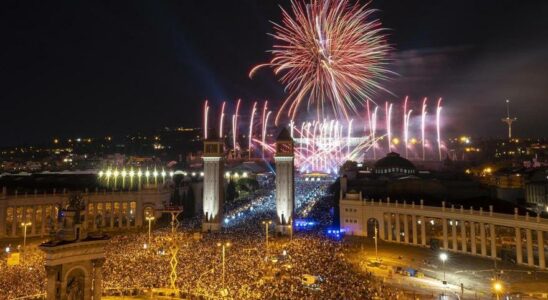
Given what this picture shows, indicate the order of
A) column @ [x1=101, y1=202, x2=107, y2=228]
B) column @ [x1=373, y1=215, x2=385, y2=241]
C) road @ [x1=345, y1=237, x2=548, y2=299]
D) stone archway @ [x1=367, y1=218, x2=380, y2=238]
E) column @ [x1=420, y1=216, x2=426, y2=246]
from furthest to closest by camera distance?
column @ [x1=101, y1=202, x2=107, y2=228] → stone archway @ [x1=367, y1=218, x2=380, y2=238] → column @ [x1=373, y1=215, x2=385, y2=241] → column @ [x1=420, y1=216, x2=426, y2=246] → road @ [x1=345, y1=237, x2=548, y2=299]

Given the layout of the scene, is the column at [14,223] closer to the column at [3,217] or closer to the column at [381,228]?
the column at [3,217]

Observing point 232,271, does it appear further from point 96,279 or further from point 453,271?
point 453,271

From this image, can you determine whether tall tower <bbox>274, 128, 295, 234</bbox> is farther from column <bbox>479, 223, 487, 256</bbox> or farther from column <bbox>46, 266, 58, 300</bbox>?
column <bbox>46, 266, 58, 300</bbox>

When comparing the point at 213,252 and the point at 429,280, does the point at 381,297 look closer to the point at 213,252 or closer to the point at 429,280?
the point at 429,280

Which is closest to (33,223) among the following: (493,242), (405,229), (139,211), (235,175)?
(139,211)

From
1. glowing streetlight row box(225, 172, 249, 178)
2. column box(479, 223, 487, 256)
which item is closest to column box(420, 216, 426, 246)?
column box(479, 223, 487, 256)

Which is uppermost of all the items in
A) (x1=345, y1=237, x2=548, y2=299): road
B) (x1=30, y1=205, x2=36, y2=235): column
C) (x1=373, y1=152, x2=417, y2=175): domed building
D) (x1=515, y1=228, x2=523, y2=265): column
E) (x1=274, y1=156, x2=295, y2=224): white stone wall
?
(x1=373, y1=152, x2=417, y2=175): domed building
